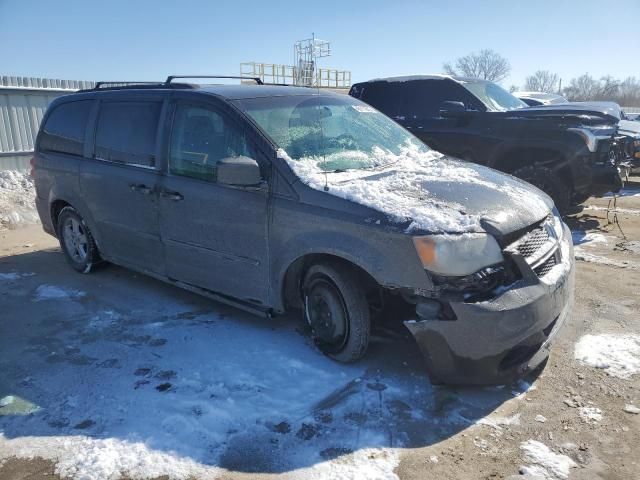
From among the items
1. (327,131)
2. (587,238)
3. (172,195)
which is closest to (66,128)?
(172,195)

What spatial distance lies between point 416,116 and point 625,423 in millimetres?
5942

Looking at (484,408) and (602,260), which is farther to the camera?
(602,260)

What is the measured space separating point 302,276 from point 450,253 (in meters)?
1.14

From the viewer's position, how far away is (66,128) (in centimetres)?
527

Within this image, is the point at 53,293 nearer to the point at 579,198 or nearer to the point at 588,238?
the point at 588,238

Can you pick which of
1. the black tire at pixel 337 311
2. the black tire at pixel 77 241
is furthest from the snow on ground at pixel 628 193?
the black tire at pixel 77 241

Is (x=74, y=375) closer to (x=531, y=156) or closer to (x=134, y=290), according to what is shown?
(x=134, y=290)

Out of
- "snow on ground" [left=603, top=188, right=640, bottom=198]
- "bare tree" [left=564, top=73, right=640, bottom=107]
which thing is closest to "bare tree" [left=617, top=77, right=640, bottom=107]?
"bare tree" [left=564, top=73, right=640, bottom=107]

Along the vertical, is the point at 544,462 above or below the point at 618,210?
below

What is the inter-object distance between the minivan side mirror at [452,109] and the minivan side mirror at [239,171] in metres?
4.52

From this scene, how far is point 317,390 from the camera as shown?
10.6ft

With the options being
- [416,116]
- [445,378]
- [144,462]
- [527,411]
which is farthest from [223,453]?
[416,116]

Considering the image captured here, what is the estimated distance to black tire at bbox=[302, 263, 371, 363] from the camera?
3.28m

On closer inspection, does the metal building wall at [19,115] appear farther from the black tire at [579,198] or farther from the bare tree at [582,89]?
the bare tree at [582,89]
